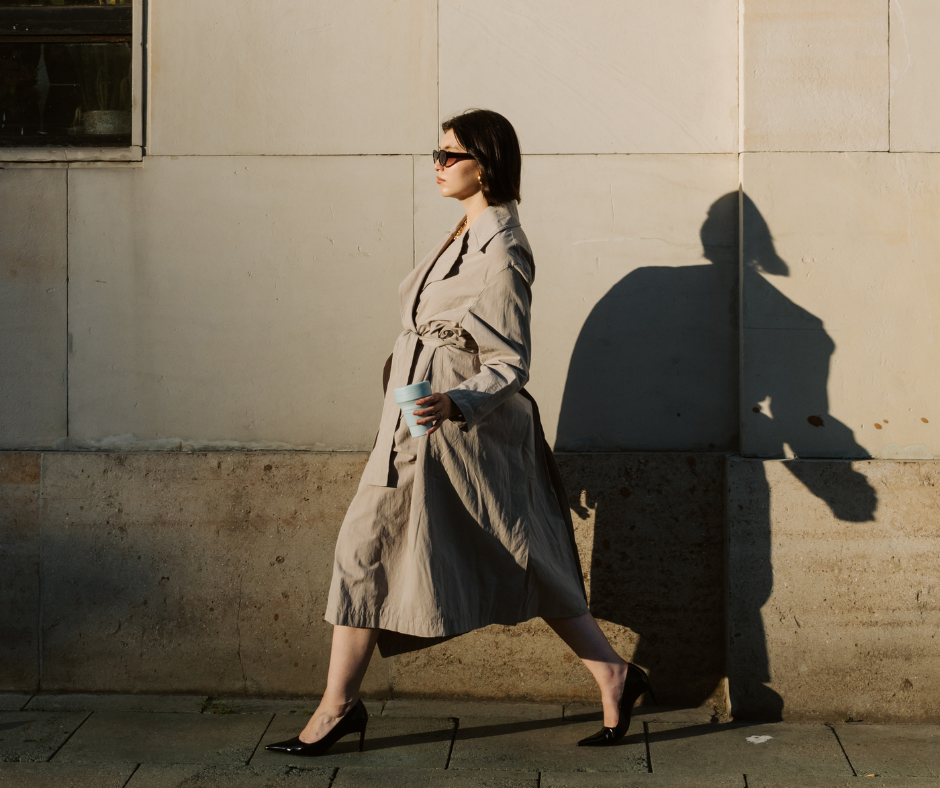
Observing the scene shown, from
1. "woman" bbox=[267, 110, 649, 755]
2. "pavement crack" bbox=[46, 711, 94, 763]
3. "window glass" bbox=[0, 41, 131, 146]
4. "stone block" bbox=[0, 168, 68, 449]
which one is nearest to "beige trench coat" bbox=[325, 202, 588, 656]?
"woman" bbox=[267, 110, 649, 755]

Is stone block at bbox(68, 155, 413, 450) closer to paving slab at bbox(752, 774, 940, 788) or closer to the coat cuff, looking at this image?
the coat cuff

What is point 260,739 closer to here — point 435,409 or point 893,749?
point 435,409

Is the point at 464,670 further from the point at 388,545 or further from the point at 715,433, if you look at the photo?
the point at 715,433

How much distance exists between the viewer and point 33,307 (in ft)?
12.2

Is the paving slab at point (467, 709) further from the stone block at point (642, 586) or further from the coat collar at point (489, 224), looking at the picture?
the coat collar at point (489, 224)

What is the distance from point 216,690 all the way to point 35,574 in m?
0.86

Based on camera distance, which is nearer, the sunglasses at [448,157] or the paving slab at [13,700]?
the sunglasses at [448,157]

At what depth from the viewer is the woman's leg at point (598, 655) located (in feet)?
10.3

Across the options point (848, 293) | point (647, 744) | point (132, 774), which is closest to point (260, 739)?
point (132, 774)

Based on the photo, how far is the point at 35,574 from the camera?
3.67m

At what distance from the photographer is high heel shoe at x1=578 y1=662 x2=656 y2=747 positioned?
10.4 ft

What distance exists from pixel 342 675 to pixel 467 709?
2.29 ft

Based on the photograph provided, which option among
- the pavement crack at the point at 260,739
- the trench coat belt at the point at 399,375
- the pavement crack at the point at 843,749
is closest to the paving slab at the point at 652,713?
the pavement crack at the point at 843,749

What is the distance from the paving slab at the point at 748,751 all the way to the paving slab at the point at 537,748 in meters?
0.08
